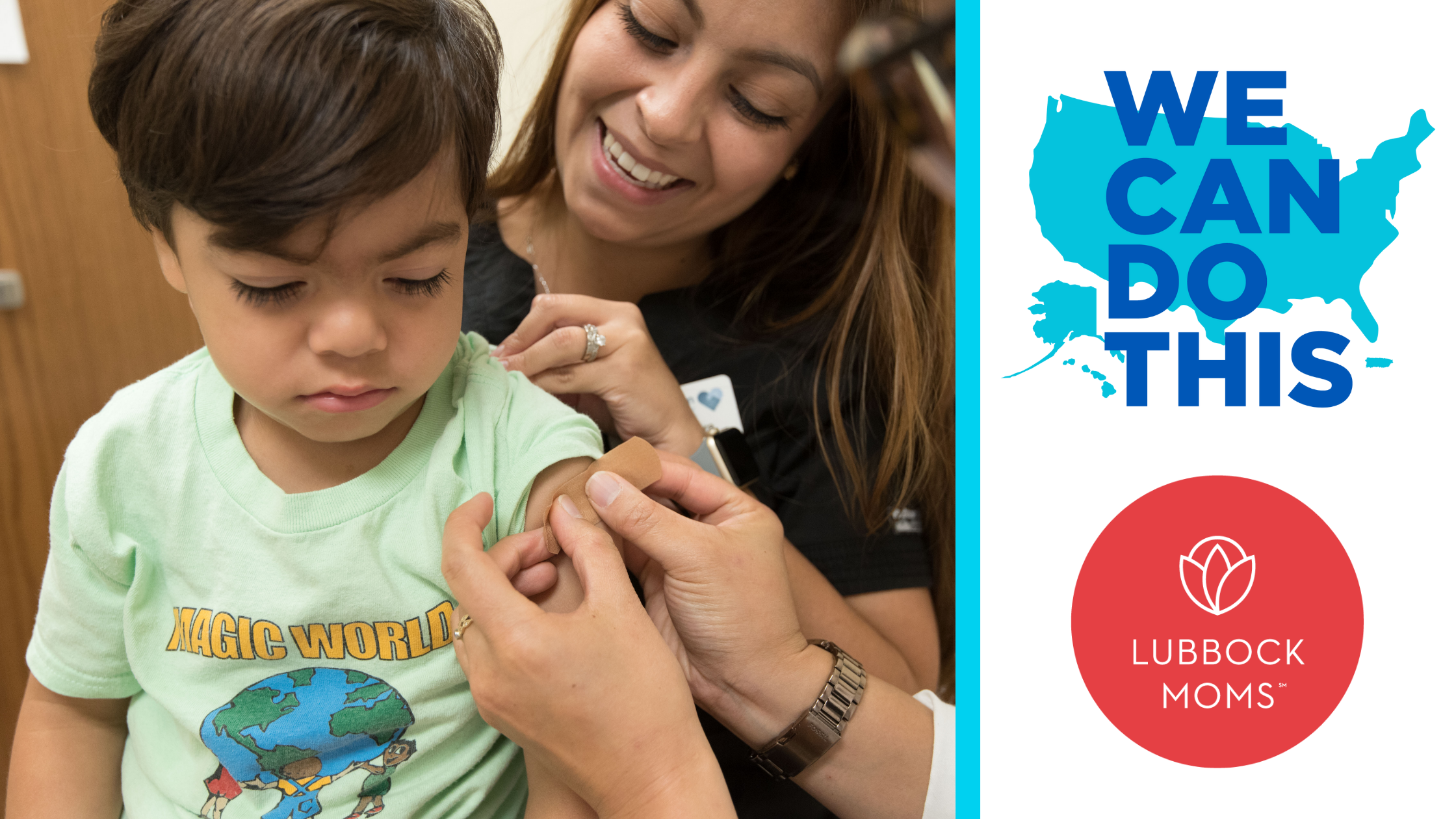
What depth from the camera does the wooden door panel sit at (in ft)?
4.38

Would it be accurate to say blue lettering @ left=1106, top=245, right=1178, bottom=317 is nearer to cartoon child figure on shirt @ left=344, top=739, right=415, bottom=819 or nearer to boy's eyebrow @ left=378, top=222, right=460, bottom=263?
boy's eyebrow @ left=378, top=222, right=460, bottom=263

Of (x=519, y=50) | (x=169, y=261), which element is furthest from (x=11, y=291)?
(x=169, y=261)

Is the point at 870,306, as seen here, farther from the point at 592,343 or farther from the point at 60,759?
the point at 60,759

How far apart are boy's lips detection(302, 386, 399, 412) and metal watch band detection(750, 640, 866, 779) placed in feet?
1.46

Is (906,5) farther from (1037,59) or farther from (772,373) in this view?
(772,373)

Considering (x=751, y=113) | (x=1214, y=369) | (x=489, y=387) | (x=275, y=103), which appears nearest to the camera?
(x=275, y=103)

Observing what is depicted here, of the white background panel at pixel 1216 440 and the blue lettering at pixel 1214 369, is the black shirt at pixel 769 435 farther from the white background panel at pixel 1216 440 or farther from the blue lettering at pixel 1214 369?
the blue lettering at pixel 1214 369

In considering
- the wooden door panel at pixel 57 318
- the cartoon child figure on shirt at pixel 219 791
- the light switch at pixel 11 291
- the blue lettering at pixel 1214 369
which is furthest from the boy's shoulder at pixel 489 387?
the light switch at pixel 11 291

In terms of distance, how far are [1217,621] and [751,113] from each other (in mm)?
658

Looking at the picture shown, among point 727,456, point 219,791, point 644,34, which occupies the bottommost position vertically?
point 219,791

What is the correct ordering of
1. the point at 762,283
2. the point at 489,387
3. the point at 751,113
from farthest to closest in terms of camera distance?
the point at 762,283 → the point at 751,113 → the point at 489,387

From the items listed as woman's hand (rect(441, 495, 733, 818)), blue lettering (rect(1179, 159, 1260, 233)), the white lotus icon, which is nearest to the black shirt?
woman's hand (rect(441, 495, 733, 818))

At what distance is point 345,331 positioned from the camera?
24.3 inches

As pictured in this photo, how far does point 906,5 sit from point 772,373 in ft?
1.33
